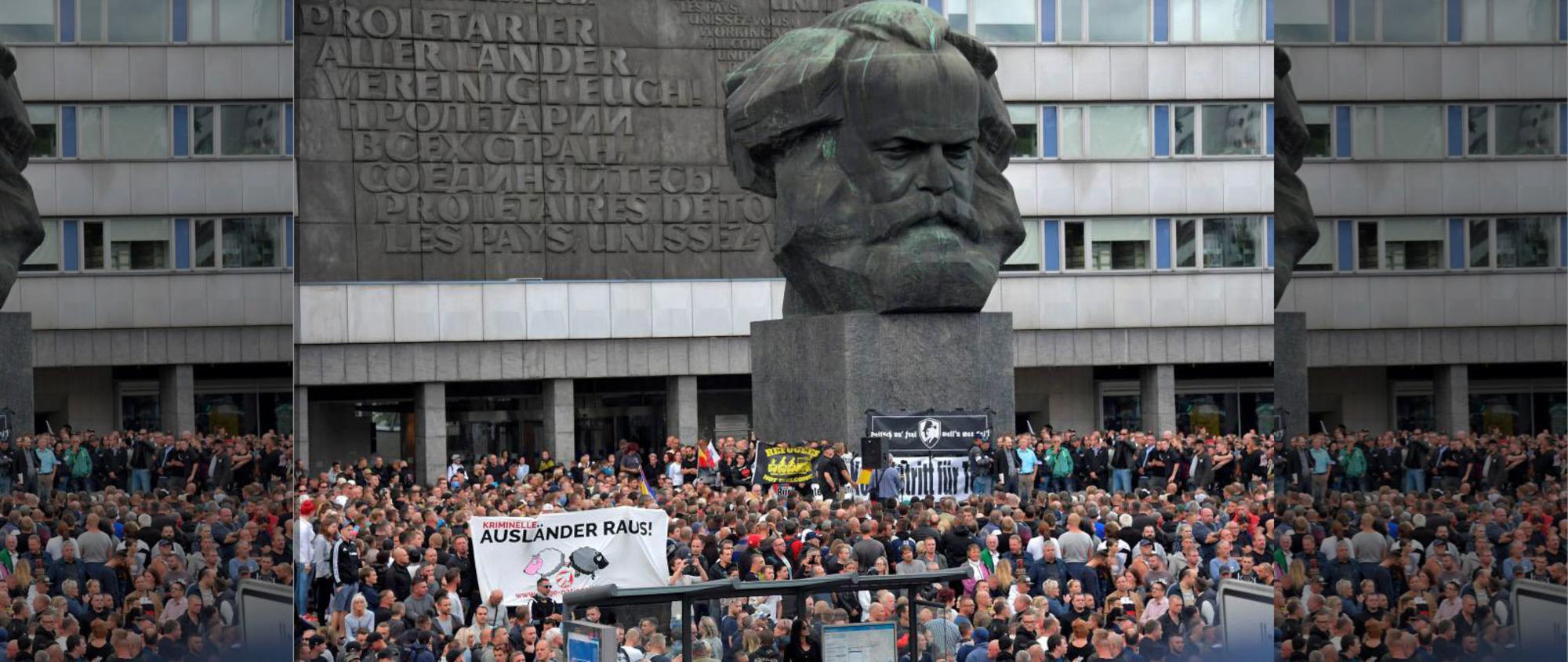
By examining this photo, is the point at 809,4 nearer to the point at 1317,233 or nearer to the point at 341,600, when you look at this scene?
the point at 341,600

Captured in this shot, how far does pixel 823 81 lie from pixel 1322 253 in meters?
23.0

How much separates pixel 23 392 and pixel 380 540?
13.4 meters

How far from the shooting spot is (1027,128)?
4906cm

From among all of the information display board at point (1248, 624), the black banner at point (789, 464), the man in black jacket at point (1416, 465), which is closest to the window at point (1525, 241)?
the man in black jacket at point (1416, 465)

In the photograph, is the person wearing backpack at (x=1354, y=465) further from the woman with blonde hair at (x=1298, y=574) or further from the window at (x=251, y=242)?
the window at (x=251, y=242)

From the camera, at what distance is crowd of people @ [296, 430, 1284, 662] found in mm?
11117

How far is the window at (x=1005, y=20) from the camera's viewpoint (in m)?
48.7

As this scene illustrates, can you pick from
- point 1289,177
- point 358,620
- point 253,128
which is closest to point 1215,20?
point 358,620

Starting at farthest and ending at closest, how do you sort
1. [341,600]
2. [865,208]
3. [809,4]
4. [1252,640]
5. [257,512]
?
[809,4] < [865,208] < [341,600] < [1252,640] < [257,512]

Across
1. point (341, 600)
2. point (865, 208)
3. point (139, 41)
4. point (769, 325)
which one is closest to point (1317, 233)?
point (139, 41)

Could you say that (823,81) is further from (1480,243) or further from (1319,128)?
(1480,243)

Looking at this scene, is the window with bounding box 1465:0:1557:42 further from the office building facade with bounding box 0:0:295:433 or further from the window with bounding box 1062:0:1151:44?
the window with bounding box 1062:0:1151:44

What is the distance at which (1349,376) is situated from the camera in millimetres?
3908

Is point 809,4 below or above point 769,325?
above
